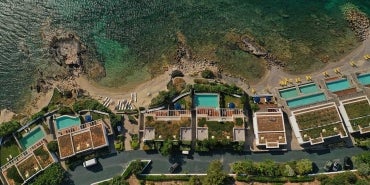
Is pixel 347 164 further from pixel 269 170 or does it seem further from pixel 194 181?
pixel 194 181

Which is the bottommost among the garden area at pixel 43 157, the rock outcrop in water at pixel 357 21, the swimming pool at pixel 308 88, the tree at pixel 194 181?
the tree at pixel 194 181

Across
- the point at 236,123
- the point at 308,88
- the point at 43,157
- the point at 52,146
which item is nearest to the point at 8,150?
the point at 43,157

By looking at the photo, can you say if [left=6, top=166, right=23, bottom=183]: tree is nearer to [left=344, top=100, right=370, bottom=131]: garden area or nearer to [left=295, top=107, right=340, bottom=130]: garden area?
[left=295, top=107, right=340, bottom=130]: garden area

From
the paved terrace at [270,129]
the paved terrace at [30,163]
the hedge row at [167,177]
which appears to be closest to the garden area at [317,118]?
the paved terrace at [270,129]

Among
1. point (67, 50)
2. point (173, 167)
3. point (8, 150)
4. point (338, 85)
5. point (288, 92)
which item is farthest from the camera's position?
point (67, 50)

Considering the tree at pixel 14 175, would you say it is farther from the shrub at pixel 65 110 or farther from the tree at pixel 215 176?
the tree at pixel 215 176

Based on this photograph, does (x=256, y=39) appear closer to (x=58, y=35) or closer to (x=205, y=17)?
(x=205, y=17)

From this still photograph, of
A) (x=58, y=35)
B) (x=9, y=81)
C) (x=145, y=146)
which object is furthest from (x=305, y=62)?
(x=9, y=81)
